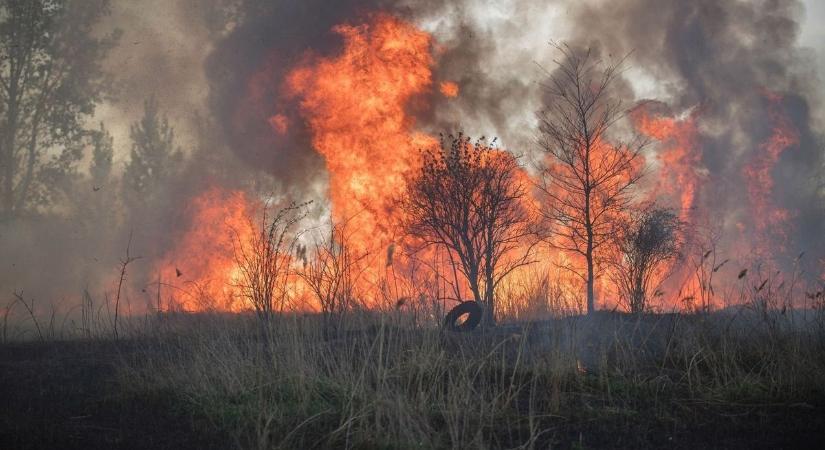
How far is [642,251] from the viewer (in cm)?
1647

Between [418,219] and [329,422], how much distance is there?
11683mm

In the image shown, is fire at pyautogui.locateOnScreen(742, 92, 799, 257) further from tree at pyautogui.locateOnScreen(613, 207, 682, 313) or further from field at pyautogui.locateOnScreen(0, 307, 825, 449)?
field at pyautogui.locateOnScreen(0, 307, 825, 449)

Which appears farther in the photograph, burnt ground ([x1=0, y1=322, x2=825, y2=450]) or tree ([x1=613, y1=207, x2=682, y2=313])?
tree ([x1=613, y1=207, x2=682, y2=313])

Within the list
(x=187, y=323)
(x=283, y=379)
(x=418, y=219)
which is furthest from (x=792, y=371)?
(x=418, y=219)

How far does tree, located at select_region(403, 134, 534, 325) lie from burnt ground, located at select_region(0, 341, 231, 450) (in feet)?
28.5

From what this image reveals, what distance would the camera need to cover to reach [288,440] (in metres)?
5.77

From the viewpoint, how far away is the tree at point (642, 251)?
1548cm

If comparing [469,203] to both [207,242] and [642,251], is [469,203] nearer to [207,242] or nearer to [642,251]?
[642,251]

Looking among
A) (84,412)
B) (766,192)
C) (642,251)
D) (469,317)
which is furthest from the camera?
(766,192)

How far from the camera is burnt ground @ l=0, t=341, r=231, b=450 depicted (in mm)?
5926

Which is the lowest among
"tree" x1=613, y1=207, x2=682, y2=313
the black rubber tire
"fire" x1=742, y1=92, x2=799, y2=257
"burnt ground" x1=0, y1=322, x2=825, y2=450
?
"burnt ground" x1=0, y1=322, x2=825, y2=450

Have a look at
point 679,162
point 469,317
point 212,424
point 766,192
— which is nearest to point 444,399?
point 212,424

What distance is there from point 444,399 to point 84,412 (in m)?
3.84

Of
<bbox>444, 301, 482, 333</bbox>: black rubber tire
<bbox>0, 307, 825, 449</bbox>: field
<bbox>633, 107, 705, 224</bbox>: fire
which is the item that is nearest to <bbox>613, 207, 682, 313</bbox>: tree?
<bbox>444, 301, 482, 333</bbox>: black rubber tire
